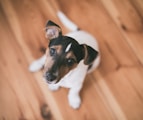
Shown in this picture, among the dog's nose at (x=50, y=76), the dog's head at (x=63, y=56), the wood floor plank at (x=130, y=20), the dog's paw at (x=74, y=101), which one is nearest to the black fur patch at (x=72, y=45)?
the dog's head at (x=63, y=56)

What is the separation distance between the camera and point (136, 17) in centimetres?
192

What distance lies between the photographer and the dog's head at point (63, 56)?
1.26 m

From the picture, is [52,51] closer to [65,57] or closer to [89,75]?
[65,57]

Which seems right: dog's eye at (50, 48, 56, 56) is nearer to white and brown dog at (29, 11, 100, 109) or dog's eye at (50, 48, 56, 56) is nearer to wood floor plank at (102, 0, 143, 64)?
white and brown dog at (29, 11, 100, 109)

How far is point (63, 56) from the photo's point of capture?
126cm

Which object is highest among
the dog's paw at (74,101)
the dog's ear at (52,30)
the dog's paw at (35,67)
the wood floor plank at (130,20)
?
the dog's ear at (52,30)

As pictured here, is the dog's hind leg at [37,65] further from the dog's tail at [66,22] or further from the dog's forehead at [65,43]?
the dog's forehead at [65,43]

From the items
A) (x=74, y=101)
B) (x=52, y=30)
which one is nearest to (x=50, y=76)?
(x=52, y=30)

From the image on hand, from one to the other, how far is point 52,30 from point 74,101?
470 mm

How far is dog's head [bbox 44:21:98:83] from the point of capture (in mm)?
1265

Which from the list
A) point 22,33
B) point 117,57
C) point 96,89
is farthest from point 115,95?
point 22,33

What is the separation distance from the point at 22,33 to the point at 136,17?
0.76 m

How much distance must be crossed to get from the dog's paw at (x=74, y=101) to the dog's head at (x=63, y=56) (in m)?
0.32

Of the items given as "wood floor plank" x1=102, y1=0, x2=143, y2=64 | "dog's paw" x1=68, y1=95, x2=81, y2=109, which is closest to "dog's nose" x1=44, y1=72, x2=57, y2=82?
"dog's paw" x1=68, y1=95, x2=81, y2=109
